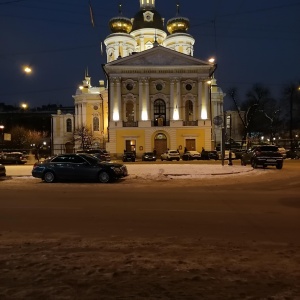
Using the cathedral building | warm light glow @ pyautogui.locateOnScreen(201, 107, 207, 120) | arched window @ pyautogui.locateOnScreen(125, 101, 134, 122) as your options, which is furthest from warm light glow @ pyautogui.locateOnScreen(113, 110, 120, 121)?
warm light glow @ pyautogui.locateOnScreen(201, 107, 207, 120)

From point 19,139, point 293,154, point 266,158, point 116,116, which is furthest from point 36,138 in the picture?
point 266,158

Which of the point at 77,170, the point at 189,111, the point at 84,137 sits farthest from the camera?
the point at 84,137

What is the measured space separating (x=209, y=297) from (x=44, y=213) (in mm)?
6920

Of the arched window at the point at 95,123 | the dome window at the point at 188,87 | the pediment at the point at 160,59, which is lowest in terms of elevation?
the arched window at the point at 95,123

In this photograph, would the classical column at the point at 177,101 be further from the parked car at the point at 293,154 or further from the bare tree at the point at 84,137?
the parked car at the point at 293,154

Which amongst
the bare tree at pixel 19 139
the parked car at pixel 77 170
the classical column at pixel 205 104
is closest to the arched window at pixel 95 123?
the bare tree at pixel 19 139

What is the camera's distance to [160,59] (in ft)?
214

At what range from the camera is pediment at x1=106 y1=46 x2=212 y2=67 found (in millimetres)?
64438

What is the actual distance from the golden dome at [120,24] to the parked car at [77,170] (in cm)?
6293

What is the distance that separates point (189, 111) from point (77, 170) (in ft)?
162

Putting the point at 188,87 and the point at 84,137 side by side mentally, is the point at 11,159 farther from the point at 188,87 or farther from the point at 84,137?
the point at 188,87

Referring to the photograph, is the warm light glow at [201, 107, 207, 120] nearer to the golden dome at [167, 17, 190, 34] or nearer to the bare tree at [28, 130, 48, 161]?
the golden dome at [167, 17, 190, 34]

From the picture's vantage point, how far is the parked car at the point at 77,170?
19.4 meters

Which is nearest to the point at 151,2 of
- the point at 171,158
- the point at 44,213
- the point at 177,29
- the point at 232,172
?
the point at 177,29
